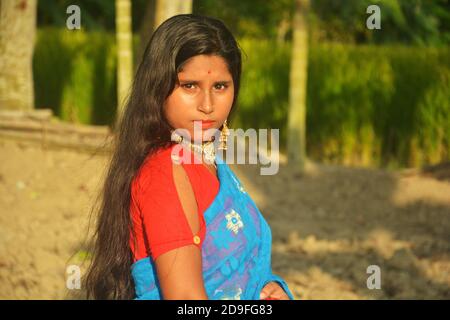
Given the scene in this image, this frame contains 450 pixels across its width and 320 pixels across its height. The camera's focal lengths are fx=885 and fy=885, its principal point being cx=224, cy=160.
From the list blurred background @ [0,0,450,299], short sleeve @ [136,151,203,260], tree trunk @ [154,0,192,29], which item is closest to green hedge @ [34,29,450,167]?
blurred background @ [0,0,450,299]

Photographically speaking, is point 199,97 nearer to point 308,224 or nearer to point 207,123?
point 207,123

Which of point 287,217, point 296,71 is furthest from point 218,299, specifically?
point 296,71

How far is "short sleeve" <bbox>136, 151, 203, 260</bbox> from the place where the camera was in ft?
7.61

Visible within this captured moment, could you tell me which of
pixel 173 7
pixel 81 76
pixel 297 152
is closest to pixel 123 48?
pixel 173 7

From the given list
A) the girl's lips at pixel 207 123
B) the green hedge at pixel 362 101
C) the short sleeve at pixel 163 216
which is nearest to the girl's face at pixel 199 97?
the girl's lips at pixel 207 123

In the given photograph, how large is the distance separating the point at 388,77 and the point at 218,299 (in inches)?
393

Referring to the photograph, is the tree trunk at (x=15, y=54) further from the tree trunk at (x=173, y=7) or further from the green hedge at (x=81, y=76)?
the tree trunk at (x=173, y=7)

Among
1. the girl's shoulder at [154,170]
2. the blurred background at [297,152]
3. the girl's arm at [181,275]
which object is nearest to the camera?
the girl's arm at [181,275]

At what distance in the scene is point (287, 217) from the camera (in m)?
8.73

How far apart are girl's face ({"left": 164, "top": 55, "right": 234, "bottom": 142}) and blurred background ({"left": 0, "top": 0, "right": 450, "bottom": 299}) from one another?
1802mm

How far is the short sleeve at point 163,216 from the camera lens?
232 cm

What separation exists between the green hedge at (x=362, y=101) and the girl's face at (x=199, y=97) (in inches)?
373

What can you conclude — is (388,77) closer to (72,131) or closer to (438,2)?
(72,131)

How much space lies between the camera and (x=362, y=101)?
1218cm
